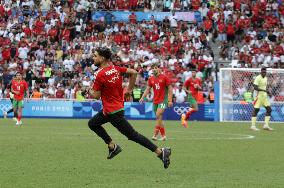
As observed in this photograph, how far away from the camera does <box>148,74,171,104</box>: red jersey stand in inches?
890

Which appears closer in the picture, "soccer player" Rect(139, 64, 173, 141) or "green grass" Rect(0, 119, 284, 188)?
"green grass" Rect(0, 119, 284, 188)

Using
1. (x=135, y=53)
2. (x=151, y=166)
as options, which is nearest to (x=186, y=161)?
(x=151, y=166)

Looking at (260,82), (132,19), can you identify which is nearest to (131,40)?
(132,19)

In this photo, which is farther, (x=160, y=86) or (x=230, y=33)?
(x=230, y=33)

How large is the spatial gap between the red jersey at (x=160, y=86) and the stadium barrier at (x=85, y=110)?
17.9 m

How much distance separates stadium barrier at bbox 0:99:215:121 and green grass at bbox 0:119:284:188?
60.8ft

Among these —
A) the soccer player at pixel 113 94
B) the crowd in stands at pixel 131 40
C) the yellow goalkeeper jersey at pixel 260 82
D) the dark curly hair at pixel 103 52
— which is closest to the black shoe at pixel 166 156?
the soccer player at pixel 113 94

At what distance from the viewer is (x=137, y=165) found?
14523mm

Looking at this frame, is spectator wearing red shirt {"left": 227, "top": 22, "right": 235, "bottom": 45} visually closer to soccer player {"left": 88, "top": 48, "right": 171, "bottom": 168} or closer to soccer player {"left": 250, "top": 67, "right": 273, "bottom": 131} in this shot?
soccer player {"left": 250, "top": 67, "right": 273, "bottom": 131}

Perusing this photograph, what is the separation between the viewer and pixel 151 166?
14352 millimetres

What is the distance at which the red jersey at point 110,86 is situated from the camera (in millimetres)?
13359

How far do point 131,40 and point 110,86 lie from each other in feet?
111

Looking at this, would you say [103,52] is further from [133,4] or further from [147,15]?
[133,4]

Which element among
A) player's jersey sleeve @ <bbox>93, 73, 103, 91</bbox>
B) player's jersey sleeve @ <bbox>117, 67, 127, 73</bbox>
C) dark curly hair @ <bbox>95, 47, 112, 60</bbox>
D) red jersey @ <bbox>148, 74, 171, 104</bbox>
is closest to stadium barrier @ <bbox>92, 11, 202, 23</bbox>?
red jersey @ <bbox>148, 74, 171, 104</bbox>
